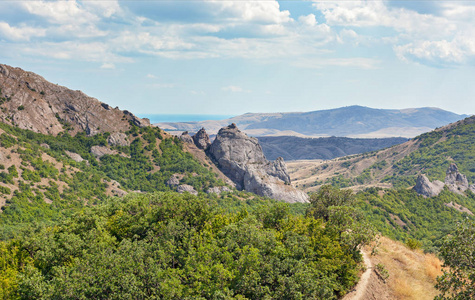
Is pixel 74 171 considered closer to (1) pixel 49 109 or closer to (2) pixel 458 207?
(1) pixel 49 109

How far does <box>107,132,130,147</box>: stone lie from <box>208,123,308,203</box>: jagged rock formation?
46194mm

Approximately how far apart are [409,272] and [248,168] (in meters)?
132

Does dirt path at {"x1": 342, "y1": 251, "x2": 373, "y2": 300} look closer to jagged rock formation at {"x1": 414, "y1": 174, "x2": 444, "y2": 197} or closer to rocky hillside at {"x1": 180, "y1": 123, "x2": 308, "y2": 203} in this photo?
rocky hillside at {"x1": 180, "y1": 123, "x2": 308, "y2": 203}

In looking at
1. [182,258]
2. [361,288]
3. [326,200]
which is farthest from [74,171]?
[361,288]

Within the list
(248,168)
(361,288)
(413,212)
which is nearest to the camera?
(361,288)

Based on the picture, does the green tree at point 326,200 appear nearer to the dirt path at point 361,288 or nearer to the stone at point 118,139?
the dirt path at point 361,288

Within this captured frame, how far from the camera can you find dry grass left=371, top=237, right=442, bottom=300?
160 ft

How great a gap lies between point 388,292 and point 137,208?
1664 inches

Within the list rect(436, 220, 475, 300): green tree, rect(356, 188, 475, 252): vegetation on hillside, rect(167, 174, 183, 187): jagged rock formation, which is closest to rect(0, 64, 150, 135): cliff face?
rect(167, 174, 183, 187): jagged rock formation

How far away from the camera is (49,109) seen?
6929 inches

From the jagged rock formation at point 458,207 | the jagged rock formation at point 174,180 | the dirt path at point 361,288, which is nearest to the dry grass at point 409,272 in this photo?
the dirt path at point 361,288

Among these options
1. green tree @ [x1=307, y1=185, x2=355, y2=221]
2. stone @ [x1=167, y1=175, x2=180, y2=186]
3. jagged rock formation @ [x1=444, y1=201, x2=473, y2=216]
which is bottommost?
jagged rock formation @ [x1=444, y1=201, x2=473, y2=216]

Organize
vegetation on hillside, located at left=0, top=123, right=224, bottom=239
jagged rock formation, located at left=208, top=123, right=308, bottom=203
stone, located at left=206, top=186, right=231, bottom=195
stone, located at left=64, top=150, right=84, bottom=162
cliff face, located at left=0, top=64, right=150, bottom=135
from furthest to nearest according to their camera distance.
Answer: jagged rock formation, located at left=208, top=123, right=308, bottom=203 < stone, located at left=64, top=150, right=84, bottom=162 < cliff face, located at left=0, top=64, right=150, bottom=135 < stone, located at left=206, top=186, right=231, bottom=195 < vegetation on hillside, located at left=0, top=123, right=224, bottom=239

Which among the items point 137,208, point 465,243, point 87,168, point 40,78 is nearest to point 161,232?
point 137,208
